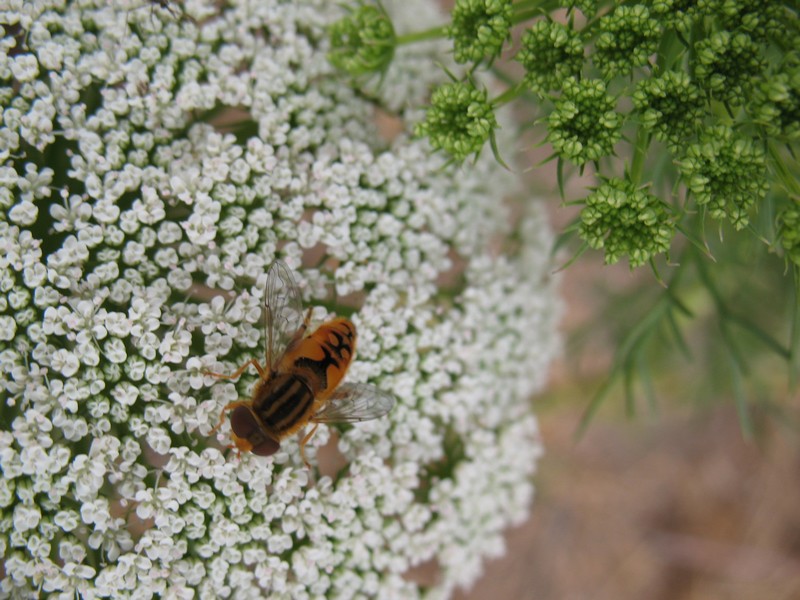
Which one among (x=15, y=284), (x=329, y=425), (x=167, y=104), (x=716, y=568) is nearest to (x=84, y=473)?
(x=15, y=284)

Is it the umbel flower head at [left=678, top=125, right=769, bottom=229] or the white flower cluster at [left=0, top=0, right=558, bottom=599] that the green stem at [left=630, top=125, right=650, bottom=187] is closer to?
the umbel flower head at [left=678, top=125, right=769, bottom=229]

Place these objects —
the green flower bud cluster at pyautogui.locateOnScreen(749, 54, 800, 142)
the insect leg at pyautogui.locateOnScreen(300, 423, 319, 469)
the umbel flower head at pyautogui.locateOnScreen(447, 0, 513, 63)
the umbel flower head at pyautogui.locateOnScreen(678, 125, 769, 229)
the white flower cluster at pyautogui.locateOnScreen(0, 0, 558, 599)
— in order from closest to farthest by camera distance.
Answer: the green flower bud cluster at pyautogui.locateOnScreen(749, 54, 800, 142) → the umbel flower head at pyautogui.locateOnScreen(678, 125, 769, 229) → the white flower cluster at pyautogui.locateOnScreen(0, 0, 558, 599) → the umbel flower head at pyautogui.locateOnScreen(447, 0, 513, 63) → the insect leg at pyautogui.locateOnScreen(300, 423, 319, 469)

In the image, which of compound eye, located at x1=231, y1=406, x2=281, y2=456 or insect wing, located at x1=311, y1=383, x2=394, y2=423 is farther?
insect wing, located at x1=311, y1=383, x2=394, y2=423

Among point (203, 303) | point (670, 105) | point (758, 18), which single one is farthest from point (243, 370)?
point (758, 18)

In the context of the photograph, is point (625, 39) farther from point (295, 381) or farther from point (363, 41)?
point (295, 381)

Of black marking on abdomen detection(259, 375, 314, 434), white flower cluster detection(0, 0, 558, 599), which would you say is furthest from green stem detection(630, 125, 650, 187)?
black marking on abdomen detection(259, 375, 314, 434)

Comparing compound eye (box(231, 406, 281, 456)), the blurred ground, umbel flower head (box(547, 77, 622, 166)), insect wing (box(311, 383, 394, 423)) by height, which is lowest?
compound eye (box(231, 406, 281, 456))
